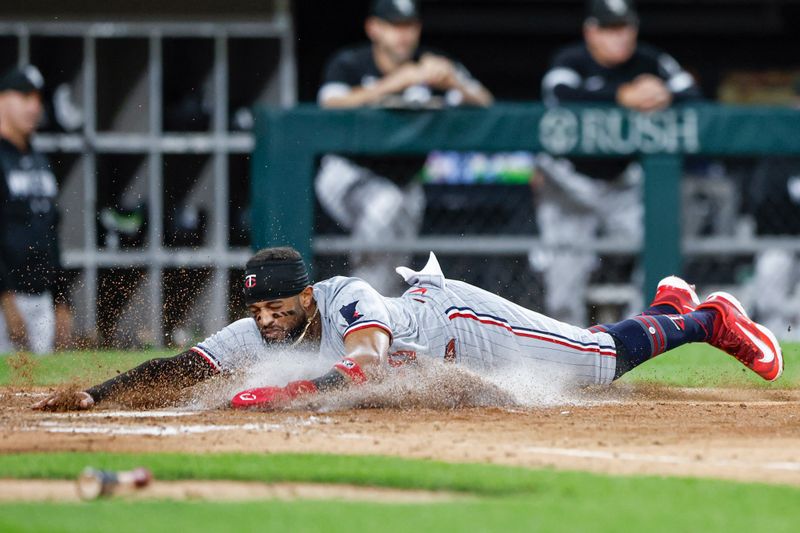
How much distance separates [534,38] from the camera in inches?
643

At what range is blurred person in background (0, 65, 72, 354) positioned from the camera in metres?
11.0

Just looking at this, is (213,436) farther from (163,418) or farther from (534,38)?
(534,38)

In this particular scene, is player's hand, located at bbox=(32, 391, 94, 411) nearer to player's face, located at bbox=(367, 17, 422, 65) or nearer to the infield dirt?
the infield dirt

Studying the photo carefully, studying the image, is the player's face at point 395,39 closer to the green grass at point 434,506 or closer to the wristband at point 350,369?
the wristband at point 350,369

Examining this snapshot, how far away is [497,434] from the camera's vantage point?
18.4 feet

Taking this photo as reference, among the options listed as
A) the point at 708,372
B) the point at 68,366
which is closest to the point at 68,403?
the point at 68,366

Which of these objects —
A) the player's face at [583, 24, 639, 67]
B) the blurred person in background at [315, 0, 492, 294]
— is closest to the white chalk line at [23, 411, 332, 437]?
the blurred person in background at [315, 0, 492, 294]

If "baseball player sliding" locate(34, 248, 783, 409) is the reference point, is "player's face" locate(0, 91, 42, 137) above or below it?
above

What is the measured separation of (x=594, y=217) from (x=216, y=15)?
215 inches

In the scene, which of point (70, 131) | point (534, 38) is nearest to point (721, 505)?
point (70, 131)

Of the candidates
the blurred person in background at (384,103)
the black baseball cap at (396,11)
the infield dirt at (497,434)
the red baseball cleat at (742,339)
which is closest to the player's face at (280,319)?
the infield dirt at (497,434)

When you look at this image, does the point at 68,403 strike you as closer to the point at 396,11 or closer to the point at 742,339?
the point at 742,339

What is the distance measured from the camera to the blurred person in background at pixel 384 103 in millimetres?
10547

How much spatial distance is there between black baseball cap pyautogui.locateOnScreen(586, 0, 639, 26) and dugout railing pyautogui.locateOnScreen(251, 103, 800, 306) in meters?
1.21
